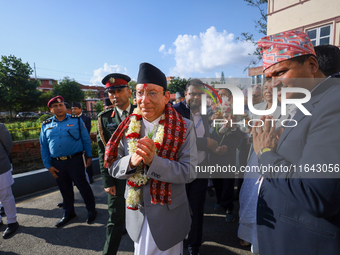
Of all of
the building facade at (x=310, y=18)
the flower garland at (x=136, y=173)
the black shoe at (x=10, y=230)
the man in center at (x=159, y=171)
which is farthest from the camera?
the building facade at (x=310, y=18)

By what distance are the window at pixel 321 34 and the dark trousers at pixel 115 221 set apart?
37.3 feet

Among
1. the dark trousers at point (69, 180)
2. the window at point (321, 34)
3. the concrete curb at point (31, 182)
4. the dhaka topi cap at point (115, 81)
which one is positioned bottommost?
the concrete curb at point (31, 182)

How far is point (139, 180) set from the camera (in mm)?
1669

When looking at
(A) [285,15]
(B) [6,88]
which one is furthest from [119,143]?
(B) [6,88]

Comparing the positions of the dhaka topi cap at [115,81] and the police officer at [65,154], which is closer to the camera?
the dhaka topi cap at [115,81]

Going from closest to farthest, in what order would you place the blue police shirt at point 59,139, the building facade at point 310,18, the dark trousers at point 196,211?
1. the dark trousers at point 196,211
2. the blue police shirt at point 59,139
3. the building facade at point 310,18

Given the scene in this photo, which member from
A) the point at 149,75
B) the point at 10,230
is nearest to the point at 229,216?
the point at 149,75

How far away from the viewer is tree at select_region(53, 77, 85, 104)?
35.0 metres

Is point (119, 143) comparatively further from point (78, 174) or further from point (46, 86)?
point (46, 86)

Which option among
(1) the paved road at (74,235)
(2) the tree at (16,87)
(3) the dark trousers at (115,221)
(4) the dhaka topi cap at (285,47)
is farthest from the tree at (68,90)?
(4) the dhaka topi cap at (285,47)

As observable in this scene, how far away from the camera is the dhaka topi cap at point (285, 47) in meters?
1.26

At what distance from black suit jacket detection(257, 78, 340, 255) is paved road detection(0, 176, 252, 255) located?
1791 mm

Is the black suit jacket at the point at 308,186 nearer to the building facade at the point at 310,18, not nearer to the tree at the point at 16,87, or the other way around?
the building facade at the point at 310,18

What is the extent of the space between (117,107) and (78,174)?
5.57 ft
